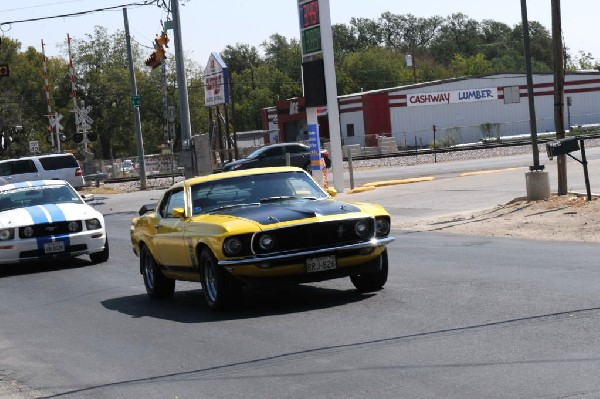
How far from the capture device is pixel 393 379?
301 inches

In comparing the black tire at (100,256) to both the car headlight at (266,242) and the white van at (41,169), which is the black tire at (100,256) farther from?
the white van at (41,169)

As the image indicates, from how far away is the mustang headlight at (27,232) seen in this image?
1842 cm

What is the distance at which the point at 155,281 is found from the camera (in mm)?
13445

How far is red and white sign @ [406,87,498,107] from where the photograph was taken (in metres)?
82.0

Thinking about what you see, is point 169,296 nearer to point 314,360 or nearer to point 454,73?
point 314,360

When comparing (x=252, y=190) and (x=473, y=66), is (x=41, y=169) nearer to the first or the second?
(x=252, y=190)

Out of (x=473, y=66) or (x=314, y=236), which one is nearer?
(x=314, y=236)

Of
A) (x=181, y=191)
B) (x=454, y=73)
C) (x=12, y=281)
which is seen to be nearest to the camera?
(x=181, y=191)

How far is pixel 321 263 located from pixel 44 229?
8461mm

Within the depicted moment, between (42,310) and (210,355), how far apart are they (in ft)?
16.4

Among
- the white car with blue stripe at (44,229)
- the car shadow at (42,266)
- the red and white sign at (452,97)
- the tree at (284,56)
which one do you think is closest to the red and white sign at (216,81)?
the car shadow at (42,266)

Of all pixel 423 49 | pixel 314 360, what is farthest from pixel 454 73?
pixel 314 360

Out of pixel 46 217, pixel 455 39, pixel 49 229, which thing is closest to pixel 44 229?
pixel 49 229

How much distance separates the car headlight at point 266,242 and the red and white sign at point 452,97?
7110 cm
